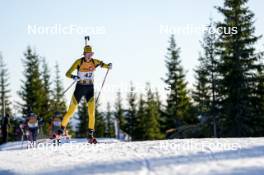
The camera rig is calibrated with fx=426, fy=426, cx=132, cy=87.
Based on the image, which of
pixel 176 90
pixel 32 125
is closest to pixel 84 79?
pixel 32 125

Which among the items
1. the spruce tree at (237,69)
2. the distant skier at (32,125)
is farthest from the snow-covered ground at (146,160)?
the spruce tree at (237,69)

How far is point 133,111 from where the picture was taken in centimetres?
5744

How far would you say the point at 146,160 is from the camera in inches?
265

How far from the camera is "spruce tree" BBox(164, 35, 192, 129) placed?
156 feet

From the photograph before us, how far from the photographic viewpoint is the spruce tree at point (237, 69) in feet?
96.0

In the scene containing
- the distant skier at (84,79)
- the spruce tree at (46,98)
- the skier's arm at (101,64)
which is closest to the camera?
the distant skier at (84,79)

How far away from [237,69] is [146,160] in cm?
2414

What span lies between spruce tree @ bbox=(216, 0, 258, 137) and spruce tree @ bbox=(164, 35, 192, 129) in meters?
16.1

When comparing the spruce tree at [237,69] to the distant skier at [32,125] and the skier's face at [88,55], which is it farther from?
the skier's face at [88,55]

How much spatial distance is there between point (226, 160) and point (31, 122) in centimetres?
1120

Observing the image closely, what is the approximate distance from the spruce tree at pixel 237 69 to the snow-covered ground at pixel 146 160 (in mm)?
21471

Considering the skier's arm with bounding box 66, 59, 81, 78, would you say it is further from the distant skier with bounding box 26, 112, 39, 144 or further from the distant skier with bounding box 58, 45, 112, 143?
the distant skier with bounding box 26, 112, 39, 144

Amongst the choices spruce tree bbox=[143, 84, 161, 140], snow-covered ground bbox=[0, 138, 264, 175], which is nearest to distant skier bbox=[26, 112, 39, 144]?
snow-covered ground bbox=[0, 138, 264, 175]

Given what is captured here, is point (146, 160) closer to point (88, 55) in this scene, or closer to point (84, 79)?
point (84, 79)
